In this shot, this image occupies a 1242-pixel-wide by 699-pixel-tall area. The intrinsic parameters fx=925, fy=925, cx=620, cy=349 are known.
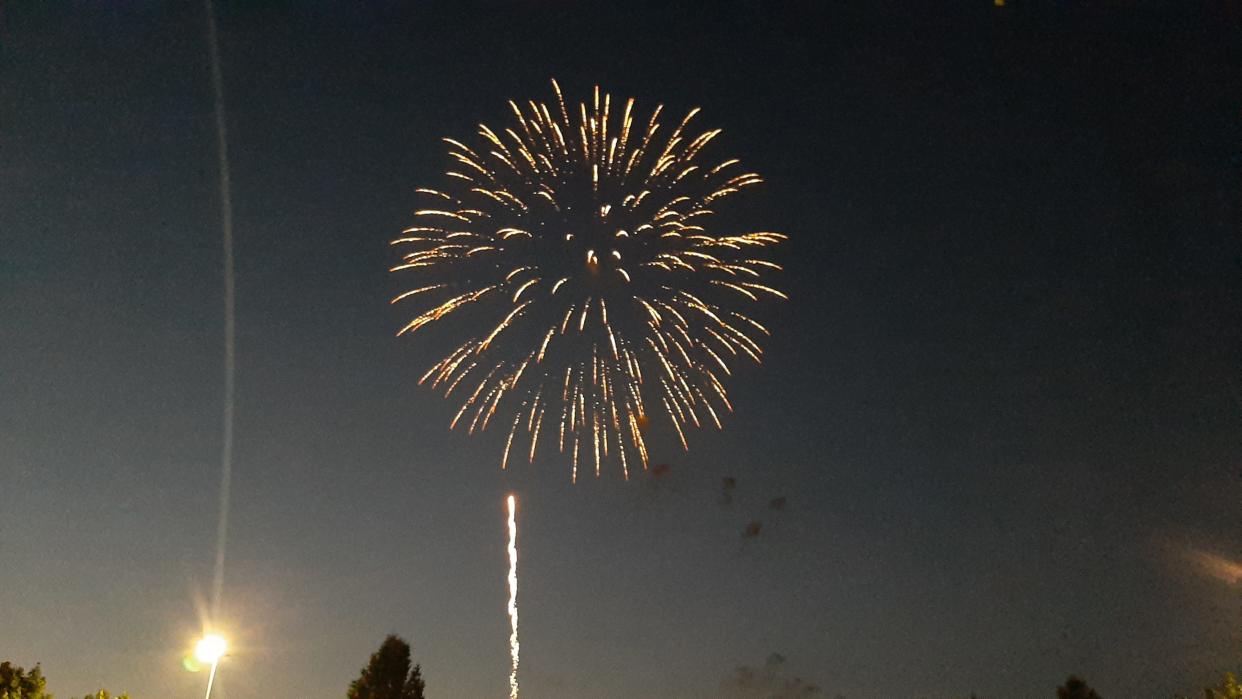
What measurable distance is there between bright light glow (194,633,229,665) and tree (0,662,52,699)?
8691 millimetres

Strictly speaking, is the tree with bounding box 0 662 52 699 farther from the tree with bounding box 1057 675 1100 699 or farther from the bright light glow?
the tree with bounding box 1057 675 1100 699

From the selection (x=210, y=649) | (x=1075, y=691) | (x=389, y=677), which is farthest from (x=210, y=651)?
(x=1075, y=691)

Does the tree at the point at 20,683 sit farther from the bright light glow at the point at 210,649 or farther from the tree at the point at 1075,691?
the tree at the point at 1075,691

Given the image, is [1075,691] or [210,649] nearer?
[210,649]

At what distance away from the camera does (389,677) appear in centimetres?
4269

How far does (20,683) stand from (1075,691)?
162 ft

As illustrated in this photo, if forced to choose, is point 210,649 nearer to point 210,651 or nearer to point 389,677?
point 210,651

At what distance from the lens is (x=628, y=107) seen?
119 feet

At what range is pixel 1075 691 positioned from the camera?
48281 millimetres

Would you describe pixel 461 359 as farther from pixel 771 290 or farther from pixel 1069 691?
pixel 1069 691

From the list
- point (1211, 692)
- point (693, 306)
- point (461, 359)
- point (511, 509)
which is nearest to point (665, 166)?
point (693, 306)

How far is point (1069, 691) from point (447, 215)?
40.1 meters

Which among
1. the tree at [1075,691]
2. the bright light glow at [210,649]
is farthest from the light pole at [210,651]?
the tree at [1075,691]

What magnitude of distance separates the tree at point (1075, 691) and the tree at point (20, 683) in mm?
48097
